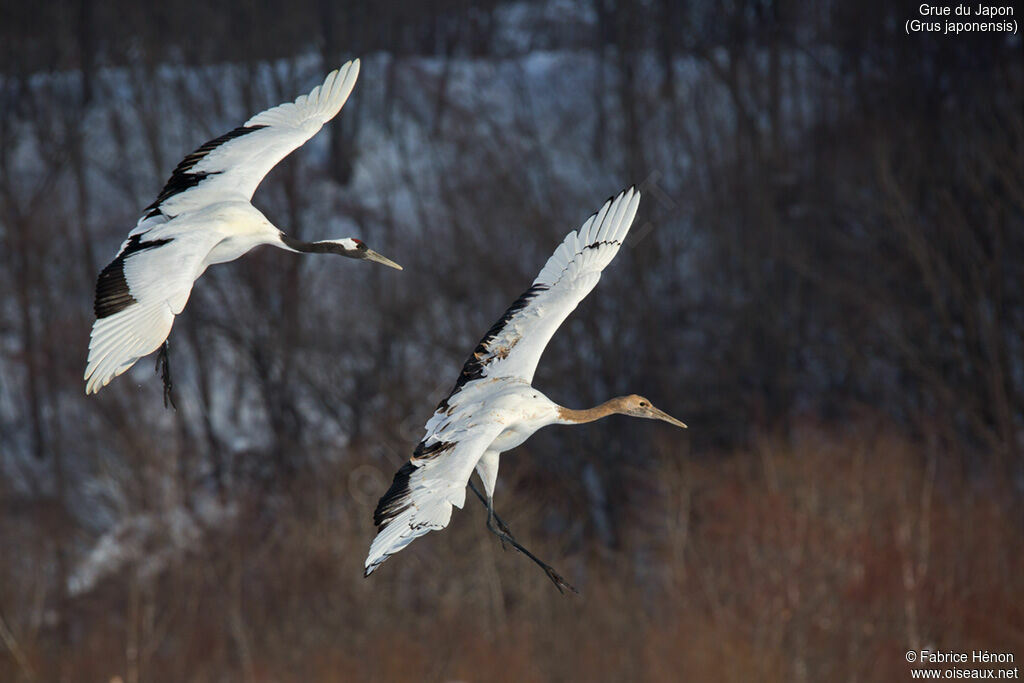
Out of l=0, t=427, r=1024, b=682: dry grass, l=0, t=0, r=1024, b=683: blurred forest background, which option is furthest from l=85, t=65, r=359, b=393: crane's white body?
l=0, t=0, r=1024, b=683: blurred forest background

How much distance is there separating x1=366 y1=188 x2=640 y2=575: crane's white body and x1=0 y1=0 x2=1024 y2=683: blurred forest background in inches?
962

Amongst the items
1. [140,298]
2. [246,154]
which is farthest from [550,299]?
[140,298]

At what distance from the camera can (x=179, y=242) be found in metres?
7.74

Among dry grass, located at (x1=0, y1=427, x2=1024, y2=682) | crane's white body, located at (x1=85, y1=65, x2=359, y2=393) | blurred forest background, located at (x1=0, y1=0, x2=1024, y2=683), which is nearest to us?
crane's white body, located at (x1=85, y1=65, x2=359, y2=393)

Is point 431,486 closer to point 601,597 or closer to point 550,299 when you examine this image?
point 550,299

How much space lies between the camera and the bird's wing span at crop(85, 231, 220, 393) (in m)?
7.17

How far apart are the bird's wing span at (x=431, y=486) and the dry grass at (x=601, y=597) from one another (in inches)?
1029

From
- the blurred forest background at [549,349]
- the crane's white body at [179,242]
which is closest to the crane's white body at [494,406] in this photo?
the crane's white body at [179,242]

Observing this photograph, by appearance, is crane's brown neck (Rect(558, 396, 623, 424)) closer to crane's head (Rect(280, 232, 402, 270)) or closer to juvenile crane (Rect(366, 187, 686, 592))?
juvenile crane (Rect(366, 187, 686, 592))

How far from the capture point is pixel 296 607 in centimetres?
3600

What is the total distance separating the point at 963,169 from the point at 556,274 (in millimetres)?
39108

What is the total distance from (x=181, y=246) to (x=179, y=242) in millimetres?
62

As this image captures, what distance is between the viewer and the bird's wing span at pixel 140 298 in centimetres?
717

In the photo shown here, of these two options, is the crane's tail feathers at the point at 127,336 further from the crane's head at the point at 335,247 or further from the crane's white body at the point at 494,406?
the crane's white body at the point at 494,406
